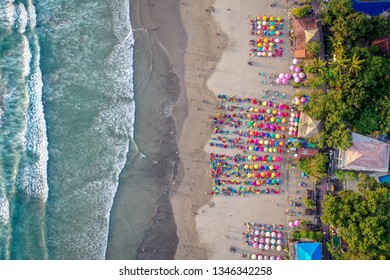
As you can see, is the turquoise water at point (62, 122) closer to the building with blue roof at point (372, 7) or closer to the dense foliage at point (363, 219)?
the dense foliage at point (363, 219)

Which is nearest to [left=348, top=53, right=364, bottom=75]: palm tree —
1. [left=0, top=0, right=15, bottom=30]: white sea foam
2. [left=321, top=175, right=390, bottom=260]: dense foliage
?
[left=321, top=175, right=390, bottom=260]: dense foliage

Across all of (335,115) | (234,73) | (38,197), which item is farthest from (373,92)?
(38,197)

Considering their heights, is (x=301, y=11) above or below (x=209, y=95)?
above

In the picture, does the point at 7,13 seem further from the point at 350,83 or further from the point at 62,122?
the point at 350,83

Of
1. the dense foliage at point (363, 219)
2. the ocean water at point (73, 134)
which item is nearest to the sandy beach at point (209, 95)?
the ocean water at point (73, 134)

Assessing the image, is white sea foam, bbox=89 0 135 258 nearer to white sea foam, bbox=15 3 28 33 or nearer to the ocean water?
the ocean water

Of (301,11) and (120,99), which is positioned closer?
(301,11)

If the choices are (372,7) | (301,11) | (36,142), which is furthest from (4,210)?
(372,7)
